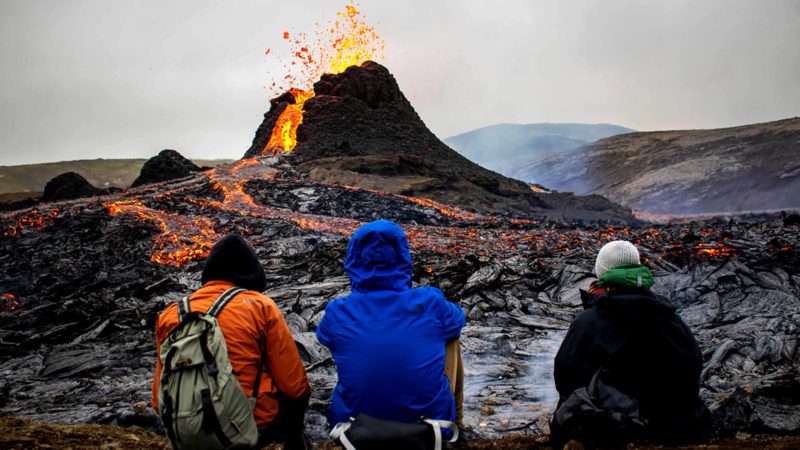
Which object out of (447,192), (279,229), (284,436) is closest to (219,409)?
(284,436)

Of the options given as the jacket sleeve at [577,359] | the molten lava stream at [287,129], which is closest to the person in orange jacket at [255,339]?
the jacket sleeve at [577,359]

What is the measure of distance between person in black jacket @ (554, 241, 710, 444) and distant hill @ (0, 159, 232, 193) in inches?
5791

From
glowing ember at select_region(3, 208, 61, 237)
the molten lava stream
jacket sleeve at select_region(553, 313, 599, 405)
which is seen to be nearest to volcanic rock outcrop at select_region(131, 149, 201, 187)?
the molten lava stream

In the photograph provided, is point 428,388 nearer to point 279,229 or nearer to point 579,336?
point 579,336

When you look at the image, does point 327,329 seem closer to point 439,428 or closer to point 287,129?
point 439,428

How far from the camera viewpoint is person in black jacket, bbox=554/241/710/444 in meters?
3.01

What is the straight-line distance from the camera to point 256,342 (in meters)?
3.00

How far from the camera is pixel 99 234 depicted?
18812mm

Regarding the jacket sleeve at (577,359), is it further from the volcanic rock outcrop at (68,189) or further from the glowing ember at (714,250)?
the volcanic rock outcrop at (68,189)

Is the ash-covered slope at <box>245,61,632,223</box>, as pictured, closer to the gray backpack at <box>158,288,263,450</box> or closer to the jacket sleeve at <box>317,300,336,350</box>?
the jacket sleeve at <box>317,300,336,350</box>

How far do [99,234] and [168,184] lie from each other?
45.8ft

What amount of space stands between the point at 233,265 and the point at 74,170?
531 feet

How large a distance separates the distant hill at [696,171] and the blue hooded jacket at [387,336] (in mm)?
48335

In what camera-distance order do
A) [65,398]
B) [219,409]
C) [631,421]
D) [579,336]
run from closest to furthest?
[219,409] < [631,421] < [579,336] < [65,398]
